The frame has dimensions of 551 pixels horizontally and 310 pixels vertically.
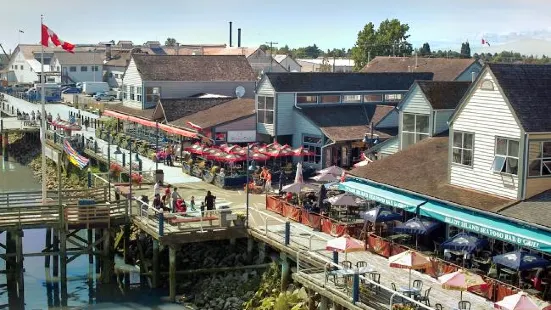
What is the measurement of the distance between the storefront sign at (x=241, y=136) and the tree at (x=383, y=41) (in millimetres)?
61533

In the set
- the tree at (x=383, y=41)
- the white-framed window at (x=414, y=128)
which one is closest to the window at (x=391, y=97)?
the white-framed window at (x=414, y=128)

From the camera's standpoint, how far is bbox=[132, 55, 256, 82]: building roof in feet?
220

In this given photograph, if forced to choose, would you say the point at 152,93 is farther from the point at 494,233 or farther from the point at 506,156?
the point at 494,233

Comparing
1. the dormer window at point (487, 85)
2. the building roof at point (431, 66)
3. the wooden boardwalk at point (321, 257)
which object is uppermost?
the building roof at point (431, 66)

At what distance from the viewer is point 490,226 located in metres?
26.0

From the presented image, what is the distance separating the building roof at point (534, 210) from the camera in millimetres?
24911

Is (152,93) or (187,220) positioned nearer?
(187,220)

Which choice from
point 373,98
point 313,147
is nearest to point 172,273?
point 313,147

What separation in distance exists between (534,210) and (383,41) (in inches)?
3468

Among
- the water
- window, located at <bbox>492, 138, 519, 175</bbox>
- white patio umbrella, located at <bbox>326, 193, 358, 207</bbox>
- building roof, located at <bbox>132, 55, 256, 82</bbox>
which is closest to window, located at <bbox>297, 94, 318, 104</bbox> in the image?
the water

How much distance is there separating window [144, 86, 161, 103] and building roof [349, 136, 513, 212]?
35155 mm

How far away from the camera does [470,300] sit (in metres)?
24.0

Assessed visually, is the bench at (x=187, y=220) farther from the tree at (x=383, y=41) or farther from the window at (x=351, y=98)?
the tree at (x=383, y=41)

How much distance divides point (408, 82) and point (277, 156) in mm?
14250
